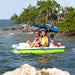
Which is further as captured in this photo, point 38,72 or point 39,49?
point 39,49

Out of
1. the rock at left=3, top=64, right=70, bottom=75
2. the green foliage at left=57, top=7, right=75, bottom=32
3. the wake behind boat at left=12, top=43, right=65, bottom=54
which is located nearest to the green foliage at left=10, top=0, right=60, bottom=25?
the green foliage at left=57, top=7, right=75, bottom=32

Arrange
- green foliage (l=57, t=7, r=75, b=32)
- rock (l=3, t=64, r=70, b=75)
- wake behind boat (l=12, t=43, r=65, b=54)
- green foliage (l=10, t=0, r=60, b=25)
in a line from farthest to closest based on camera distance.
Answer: green foliage (l=10, t=0, r=60, b=25) < green foliage (l=57, t=7, r=75, b=32) < wake behind boat (l=12, t=43, r=65, b=54) < rock (l=3, t=64, r=70, b=75)

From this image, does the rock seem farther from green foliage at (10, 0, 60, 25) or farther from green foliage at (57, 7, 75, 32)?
green foliage at (10, 0, 60, 25)

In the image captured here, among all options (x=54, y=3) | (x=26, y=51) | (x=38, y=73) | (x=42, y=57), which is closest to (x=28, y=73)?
(x=38, y=73)

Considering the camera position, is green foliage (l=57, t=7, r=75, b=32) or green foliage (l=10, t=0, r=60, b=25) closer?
green foliage (l=57, t=7, r=75, b=32)

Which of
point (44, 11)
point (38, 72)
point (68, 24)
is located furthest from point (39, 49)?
point (44, 11)

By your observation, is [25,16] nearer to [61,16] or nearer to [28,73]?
[61,16]

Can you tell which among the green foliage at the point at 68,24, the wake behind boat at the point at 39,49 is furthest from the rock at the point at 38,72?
the green foliage at the point at 68,24

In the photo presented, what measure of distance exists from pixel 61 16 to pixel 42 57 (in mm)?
31720

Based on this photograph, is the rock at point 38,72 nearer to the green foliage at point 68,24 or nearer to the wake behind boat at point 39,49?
the wake behind boat at point 39,49

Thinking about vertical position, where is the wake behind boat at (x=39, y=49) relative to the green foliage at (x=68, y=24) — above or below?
below

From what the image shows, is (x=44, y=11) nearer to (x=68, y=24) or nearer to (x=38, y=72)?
(x=68, y=24)

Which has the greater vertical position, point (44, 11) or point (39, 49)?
point (44, 11)

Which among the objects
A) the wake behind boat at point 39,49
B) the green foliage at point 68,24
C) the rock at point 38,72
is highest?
the green foliage at point 68,24
